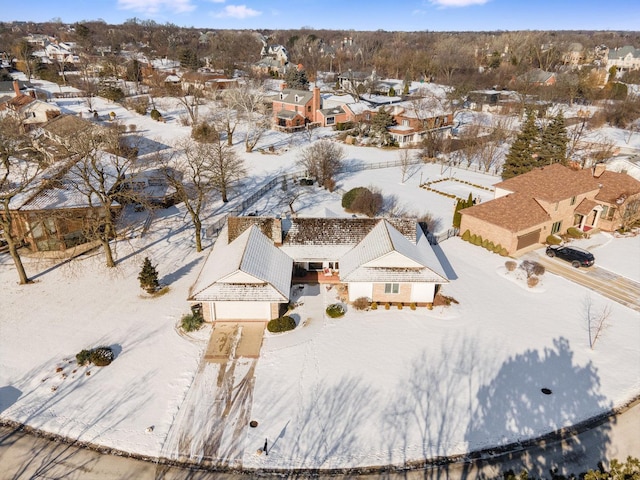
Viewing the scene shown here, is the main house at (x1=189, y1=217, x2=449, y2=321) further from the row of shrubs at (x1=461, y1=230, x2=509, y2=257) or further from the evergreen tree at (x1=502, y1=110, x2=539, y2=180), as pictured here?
the evergreen tree at (x1=502, y1=110, x2=539, y2=180)

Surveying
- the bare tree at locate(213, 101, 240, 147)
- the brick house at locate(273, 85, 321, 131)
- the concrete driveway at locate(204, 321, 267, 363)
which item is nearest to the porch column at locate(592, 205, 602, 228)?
the concrete driveway at locate(204, 321, 267, 363)

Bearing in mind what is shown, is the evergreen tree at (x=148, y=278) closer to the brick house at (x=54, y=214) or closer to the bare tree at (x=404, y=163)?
the brick house at (x=54, y=214)

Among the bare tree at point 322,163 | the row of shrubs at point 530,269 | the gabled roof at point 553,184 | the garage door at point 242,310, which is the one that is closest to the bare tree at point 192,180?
the garage door at point 242,310

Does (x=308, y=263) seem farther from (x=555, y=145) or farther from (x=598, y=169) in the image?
(x=555, y=145)

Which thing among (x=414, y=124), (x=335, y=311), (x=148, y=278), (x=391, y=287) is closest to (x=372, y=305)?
(x=391, y=287)

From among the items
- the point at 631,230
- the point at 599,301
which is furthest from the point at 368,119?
the point at 599,301

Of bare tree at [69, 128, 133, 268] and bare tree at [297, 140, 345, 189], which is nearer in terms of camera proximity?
bare tree at [69, 128, 133, 268]
